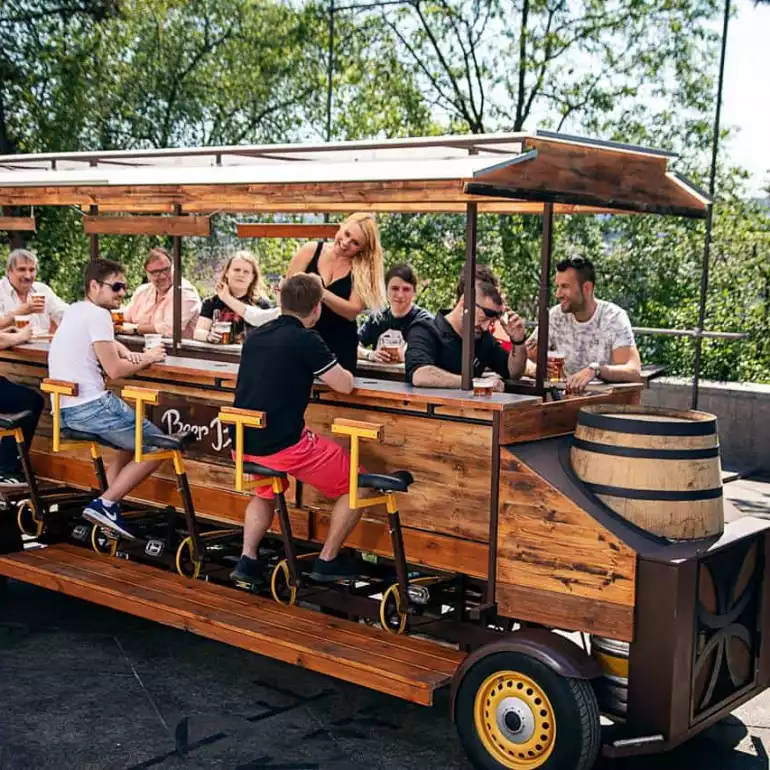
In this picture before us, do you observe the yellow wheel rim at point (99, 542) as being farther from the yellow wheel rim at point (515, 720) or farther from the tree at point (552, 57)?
the tree at point (552, 57)

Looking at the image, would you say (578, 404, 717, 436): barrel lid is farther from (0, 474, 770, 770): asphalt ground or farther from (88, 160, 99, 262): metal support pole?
(88, 160, 99, 262): metal support pole

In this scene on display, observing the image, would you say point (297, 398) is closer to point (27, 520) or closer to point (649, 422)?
point (649, 422)

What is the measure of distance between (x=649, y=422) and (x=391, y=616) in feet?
5.07

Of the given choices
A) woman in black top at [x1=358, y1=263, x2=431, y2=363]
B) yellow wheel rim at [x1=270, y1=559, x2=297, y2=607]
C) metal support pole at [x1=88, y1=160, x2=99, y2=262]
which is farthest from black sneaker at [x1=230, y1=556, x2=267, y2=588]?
woman in black top at [x1=358, y1=263, x2=431, y2=363]

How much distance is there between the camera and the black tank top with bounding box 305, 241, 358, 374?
6.26 metres

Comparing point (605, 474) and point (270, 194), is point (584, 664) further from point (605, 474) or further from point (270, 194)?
point (270, 194)

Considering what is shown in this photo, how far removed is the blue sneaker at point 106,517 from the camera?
20.7 feet

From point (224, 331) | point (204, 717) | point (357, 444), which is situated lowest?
point (204, 717)

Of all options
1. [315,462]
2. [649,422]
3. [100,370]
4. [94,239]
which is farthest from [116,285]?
[649,422]

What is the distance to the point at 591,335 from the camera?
615 cm

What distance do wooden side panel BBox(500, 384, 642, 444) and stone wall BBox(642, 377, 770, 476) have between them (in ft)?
18.1

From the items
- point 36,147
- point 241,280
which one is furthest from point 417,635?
point 36,147

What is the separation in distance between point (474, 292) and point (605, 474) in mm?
1150

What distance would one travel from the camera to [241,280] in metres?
→ 7.95
